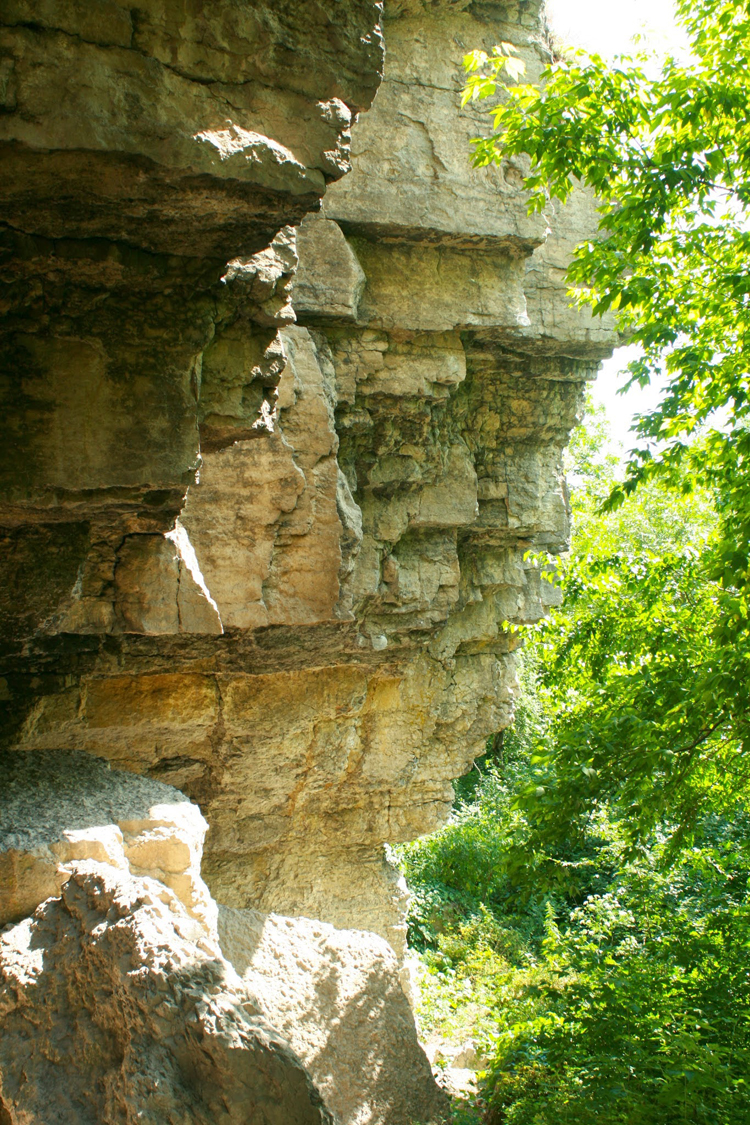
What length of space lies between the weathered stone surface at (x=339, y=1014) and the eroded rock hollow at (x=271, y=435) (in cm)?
3

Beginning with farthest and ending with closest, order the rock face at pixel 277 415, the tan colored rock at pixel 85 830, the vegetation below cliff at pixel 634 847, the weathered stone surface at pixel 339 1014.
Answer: the vegetation below cliff at pixel 634 847
the weathered stone surface at pixel 339 1014
the tan colored rock at pixel 85 830
the rock face at pixel 277 415

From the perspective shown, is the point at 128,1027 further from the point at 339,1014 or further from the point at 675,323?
the point at 675,323

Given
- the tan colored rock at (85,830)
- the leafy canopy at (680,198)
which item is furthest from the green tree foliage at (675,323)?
the tan colored rock at (85,830)

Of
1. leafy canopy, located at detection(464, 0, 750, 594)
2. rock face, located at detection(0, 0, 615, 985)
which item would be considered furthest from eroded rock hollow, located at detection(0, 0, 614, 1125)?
leafy canopy, located at detection(464, 0, 750, 594)

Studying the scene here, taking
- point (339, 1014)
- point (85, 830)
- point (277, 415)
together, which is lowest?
point (339, 1014)

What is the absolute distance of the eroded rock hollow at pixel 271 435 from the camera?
2.33 m

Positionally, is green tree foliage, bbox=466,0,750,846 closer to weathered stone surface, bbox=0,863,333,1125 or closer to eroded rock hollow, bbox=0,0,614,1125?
eroded rock hollow, bbox=0,0,614,1125

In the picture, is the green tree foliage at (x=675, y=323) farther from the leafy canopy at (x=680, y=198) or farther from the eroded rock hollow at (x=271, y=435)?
the eroded rock hollow at (x=271, y=435)

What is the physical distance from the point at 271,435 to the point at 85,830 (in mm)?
2366

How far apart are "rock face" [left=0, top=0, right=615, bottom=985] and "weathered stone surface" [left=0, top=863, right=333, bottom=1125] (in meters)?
1.34

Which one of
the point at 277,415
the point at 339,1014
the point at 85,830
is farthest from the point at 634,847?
the point at 277,415

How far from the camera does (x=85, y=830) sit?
339 centimetres

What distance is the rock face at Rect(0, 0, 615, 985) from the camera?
7.62 feet

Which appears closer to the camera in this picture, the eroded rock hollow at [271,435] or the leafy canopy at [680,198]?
the eroded rock hollow at [271,435]
